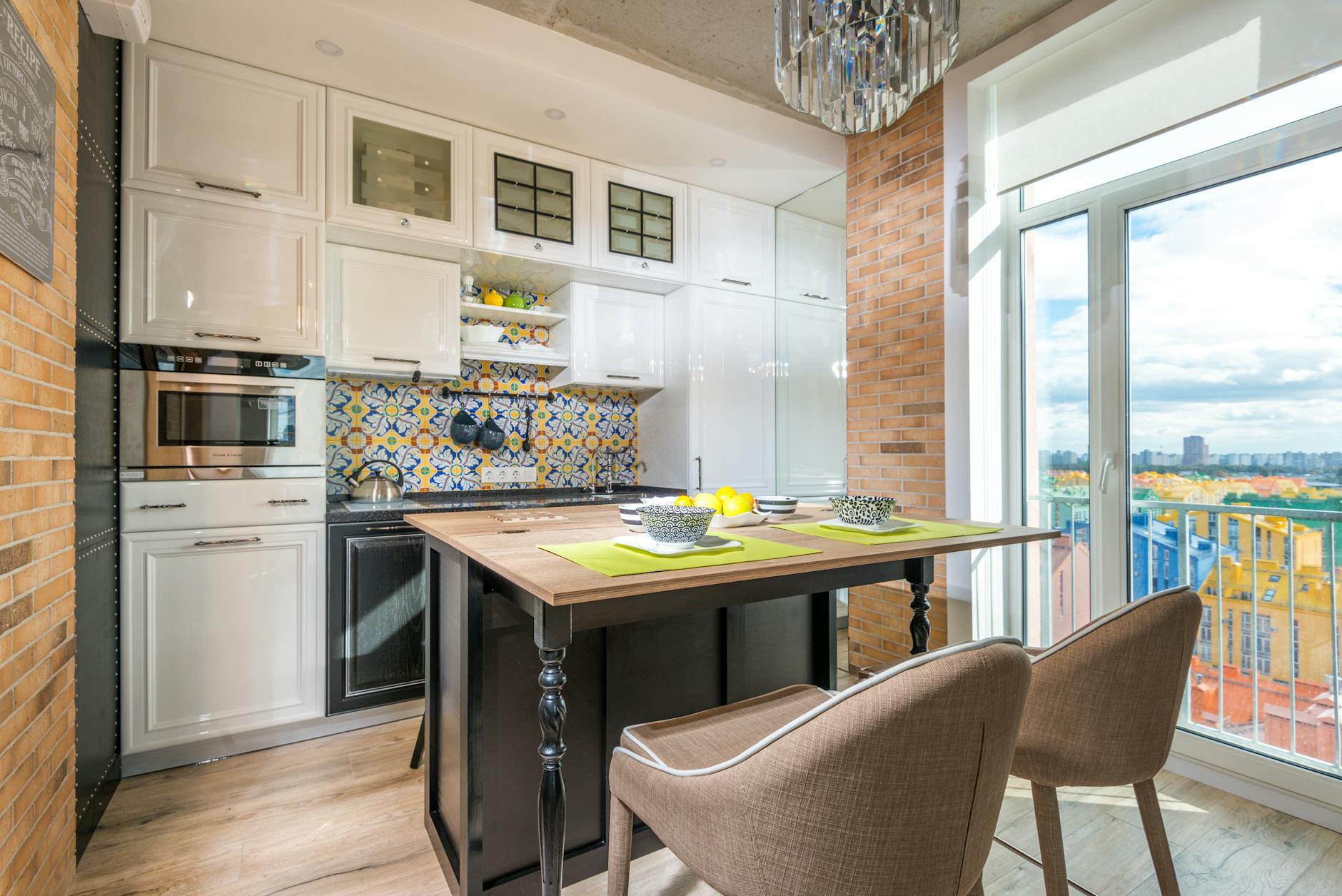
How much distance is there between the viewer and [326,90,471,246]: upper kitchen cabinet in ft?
8.16

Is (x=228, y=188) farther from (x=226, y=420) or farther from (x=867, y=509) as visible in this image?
(x=867, y=509)

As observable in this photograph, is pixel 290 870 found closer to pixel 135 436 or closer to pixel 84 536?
pixel 84 536

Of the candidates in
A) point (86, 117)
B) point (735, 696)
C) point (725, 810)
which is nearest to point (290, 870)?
point (735, 696)

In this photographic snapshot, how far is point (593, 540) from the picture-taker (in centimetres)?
129

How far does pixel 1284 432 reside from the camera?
193 centimetres

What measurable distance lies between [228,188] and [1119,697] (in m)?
2.99

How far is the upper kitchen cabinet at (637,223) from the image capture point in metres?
3.13

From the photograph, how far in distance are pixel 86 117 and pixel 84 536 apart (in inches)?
45.8

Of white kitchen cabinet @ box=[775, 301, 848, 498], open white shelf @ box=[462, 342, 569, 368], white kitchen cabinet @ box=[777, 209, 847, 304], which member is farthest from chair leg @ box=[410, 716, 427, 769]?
white kitchen cabinet @ box=[777, 209, 847, 304]

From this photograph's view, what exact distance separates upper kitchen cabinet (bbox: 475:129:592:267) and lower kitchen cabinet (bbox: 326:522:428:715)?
136 centimetres

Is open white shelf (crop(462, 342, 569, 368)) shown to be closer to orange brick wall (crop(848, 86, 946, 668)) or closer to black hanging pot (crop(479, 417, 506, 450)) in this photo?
black hanging pot (crop(479, 417, 506, 450))

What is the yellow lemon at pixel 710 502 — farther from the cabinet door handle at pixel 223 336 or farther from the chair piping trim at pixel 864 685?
the cabinet door handle at pixel 223 336

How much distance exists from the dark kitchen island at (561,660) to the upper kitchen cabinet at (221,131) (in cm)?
158

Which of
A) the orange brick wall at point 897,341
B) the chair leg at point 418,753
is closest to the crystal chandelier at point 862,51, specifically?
the orange brick wall at point 897,341
